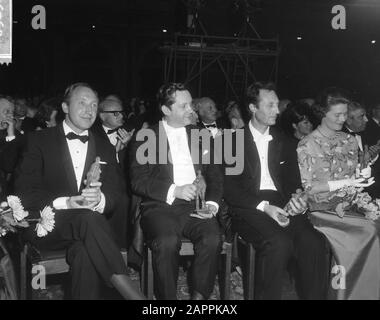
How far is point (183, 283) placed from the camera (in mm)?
4113

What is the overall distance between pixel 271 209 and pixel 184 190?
2.29ft

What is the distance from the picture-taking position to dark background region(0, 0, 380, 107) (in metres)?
17.6

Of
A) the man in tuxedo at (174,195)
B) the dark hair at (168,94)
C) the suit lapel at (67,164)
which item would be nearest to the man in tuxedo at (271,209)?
the man in tuxedo at (174,195)

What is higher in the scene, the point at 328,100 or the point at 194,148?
the point at 328,100

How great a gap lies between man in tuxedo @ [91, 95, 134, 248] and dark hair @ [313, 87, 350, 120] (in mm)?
1815

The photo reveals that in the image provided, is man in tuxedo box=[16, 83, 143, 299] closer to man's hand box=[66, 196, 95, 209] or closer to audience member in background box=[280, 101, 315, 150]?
man's hand box=[66, 196, 95, 209]

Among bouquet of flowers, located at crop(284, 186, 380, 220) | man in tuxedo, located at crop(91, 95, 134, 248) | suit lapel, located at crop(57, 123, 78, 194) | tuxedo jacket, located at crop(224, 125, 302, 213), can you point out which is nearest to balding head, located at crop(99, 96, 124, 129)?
man in tuxedo, located at crop(91, 95, 134, 248)

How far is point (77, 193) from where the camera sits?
3.38 metres

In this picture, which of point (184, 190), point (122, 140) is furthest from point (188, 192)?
point (122, 140)

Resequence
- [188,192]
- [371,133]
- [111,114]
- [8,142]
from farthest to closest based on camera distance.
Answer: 1. [371,133]
2. [111,114]
3. [8,142]
4. [188,192]

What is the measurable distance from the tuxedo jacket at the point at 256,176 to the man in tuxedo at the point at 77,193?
938 millimetres

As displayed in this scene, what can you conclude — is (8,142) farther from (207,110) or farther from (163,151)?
(207,110)

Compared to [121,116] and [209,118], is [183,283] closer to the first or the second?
[121,116]
